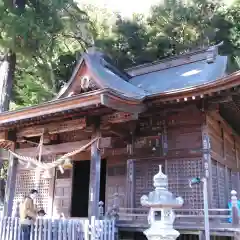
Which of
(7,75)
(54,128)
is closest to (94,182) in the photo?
(54,128)

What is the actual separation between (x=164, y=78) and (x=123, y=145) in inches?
148

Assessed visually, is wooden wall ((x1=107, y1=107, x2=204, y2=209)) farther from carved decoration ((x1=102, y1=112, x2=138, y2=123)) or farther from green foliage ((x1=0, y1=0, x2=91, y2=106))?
green foliage ((x1=0, y1=0, x2=91, y2=106))

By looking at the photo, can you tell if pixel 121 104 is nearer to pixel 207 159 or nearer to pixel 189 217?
pixel 207 159

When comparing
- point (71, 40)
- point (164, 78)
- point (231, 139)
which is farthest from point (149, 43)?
point (231, 139)

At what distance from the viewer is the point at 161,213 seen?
21.1 feet

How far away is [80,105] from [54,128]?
1932mm

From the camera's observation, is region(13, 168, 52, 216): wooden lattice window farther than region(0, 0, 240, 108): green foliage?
No

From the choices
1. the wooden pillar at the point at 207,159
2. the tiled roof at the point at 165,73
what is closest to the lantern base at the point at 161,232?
the wooden pillar at the point at 207,159

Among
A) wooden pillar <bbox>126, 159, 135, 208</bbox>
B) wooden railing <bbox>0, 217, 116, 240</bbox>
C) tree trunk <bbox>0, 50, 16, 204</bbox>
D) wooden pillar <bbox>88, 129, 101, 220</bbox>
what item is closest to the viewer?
wooden railing <bbox>0, 217, 116, 240</bbox>

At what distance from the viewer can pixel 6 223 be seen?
27.0 ft

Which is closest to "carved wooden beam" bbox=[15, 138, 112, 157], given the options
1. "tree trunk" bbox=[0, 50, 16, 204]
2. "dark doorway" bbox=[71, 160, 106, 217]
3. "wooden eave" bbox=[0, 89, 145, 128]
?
"wooden eave" bbox=[0, 89, 145, 128]

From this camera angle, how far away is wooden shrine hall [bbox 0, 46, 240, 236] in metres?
7.86

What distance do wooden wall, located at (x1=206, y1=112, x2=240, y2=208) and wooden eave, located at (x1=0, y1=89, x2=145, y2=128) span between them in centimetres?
263

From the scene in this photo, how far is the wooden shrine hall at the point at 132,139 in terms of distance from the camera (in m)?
7.86
